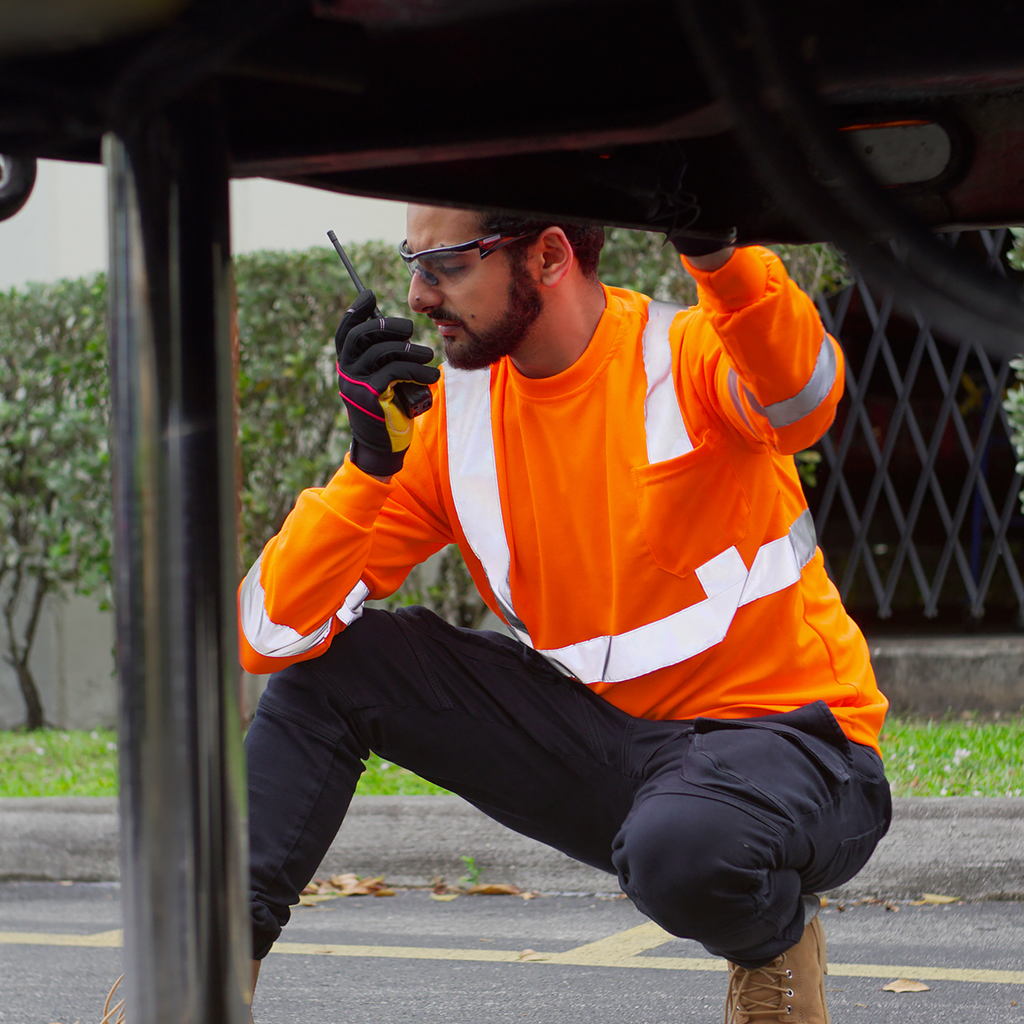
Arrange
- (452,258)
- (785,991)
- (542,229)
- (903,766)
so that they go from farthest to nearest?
(903,766)
(542,229)
(452,258)
(785,991)

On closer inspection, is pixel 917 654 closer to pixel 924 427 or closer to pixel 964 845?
pixel 964 845

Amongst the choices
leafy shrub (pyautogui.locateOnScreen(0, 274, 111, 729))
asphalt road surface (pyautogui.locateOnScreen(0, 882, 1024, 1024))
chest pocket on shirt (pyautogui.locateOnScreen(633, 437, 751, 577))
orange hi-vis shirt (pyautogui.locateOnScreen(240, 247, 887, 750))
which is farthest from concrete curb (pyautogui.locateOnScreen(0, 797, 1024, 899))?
leafy shrub (pyautogui.locateOnScreen(0, 274, 111, 729))

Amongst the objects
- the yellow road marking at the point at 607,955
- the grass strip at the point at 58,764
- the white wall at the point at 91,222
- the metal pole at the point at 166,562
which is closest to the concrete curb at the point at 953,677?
the yellow road marking at the point at 607,955

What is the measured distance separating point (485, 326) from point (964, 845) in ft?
6.18

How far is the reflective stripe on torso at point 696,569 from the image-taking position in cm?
203

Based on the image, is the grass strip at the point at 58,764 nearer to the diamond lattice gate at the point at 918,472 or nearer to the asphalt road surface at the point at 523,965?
the asphalt road surface at the point at 523,965

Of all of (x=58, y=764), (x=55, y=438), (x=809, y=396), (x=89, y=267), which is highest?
(x=89, y=267)

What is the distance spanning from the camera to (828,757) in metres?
1.90

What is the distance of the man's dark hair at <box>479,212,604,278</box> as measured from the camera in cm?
197

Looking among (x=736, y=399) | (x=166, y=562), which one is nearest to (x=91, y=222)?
(x=736, y=399)

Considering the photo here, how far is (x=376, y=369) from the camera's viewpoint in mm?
1912

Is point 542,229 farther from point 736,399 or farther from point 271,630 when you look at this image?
point 271,630

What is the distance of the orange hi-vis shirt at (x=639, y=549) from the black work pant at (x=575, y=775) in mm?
65

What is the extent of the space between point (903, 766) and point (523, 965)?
1701 millimetres
